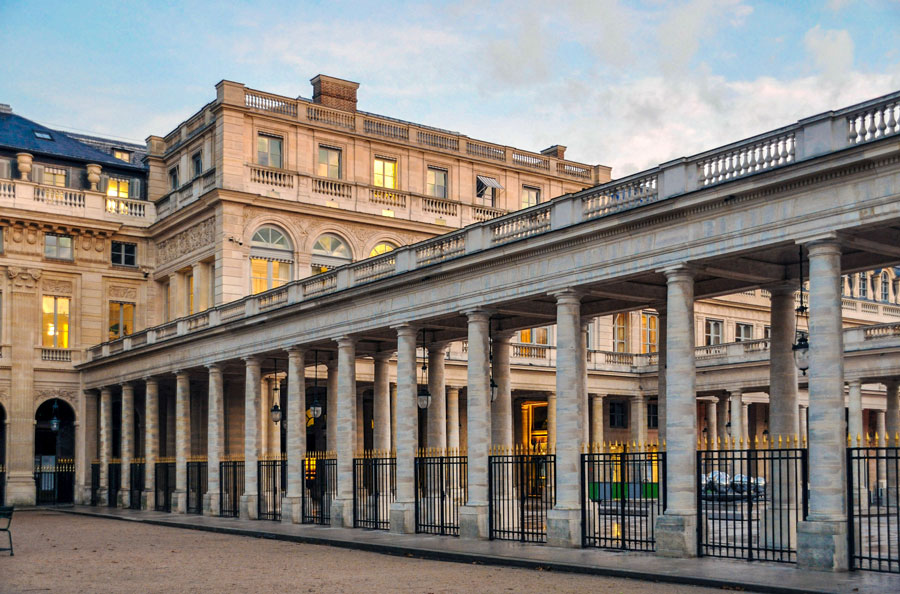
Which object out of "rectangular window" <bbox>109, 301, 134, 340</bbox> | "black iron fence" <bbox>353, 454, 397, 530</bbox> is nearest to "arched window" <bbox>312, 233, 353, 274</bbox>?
"rectangular window" <bbox>109, 301, 134, 340</bbox>

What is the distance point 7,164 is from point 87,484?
1576cm

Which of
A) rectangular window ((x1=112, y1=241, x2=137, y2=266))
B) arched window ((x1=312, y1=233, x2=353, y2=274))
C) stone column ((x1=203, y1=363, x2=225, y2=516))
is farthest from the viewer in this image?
rectangular window ((x1=112, y1=241, x2=137, y2=266))

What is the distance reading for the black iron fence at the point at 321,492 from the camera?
34.0 meters

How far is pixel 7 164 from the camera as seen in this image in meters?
51.8

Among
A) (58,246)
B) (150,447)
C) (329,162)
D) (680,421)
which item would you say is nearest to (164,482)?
(150,447)

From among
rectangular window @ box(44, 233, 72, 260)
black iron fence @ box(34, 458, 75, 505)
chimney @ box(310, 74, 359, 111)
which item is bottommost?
black iron fence @ box(34, 458, 75, 505)

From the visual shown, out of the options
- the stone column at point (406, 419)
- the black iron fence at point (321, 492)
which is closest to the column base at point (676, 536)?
the stone column at point (406, 419)

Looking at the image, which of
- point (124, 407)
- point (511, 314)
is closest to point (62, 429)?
point (124, 407)

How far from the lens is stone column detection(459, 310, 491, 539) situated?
27.3 m

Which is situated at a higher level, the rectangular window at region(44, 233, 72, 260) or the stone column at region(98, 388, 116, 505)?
the rectangular window at region(44, 233, 72, 260)

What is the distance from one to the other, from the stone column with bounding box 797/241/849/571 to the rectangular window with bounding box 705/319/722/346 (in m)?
40.8

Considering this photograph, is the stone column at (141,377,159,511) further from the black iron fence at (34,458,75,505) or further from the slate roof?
the slate roof

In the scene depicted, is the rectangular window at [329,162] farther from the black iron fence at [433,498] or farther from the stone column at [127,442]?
the black iron fence at [433,498]

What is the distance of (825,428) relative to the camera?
1916 cm
